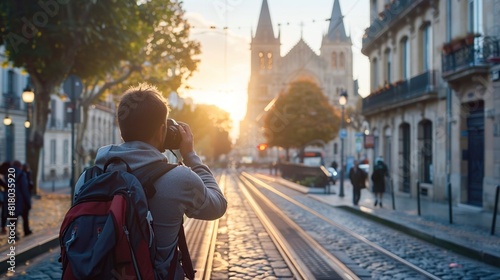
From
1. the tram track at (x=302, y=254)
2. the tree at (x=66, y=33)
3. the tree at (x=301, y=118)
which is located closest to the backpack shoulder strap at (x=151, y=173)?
the tram track at (x=302, y=254)

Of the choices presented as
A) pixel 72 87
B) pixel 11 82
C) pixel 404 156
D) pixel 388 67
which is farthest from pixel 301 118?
pixel 72 87

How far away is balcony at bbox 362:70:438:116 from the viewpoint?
21312 mm

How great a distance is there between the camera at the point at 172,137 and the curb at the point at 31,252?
5770 millimetres

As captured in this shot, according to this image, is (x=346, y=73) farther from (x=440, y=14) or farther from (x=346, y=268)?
(x=346, y=268)

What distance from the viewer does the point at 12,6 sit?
52.1ft

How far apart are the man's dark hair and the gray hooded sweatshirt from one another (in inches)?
1.9

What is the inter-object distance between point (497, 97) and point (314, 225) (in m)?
6.95

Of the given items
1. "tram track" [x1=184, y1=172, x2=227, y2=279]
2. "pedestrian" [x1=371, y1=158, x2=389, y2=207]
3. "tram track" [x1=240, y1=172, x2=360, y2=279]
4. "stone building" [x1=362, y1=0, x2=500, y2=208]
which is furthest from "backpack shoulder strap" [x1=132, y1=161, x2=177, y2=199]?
"pedestrian" [x1=371, y1=158, x2=389, y2=207]

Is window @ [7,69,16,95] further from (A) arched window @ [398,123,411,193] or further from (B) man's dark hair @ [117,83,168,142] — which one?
(B) man's dark hair @ [117,83,168,142]

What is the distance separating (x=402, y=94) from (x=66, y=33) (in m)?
14.1

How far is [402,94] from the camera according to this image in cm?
2447

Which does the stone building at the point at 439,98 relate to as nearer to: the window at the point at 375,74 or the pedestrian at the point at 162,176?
the window at the point at 375,74

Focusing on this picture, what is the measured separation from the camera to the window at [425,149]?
22875mm

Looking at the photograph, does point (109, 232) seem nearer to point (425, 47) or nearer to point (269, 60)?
point (425, 47)
